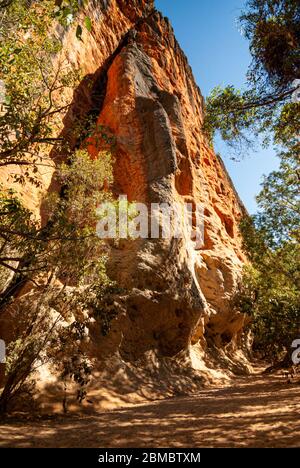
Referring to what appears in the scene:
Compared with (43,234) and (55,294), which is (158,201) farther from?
(43,234)

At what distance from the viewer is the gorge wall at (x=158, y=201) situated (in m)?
12.9

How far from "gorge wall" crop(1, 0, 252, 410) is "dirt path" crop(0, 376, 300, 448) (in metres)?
2.90

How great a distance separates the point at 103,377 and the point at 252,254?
407 inches

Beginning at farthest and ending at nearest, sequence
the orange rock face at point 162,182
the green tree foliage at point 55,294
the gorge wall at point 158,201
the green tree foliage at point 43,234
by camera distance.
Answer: the orange rock face at point 162,182, the gorge wall at point 158,201, the green tree foliage at point 55,294, the green tree foliage at point 43,234

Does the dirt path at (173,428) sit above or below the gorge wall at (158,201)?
below

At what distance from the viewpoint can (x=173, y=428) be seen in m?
6.16

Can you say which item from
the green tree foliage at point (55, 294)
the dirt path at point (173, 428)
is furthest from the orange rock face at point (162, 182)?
the dirt path at point (173, 428)

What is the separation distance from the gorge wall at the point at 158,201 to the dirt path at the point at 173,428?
2897 millimetres

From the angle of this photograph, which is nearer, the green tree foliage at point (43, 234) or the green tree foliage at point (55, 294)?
the green tree foliage at point (43, 234)

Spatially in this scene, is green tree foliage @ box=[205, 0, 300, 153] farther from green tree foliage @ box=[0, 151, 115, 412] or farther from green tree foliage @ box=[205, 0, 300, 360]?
green tree foliage @ box=[0, 151, 115, 412]

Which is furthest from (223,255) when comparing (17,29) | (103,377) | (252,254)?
(17,29)

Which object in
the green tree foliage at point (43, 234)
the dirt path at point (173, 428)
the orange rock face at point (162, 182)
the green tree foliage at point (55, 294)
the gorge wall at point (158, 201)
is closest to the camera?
the dirt path at point (173, 428)

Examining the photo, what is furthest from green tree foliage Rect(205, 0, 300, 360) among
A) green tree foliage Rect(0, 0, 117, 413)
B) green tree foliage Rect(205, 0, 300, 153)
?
green tree foliage Rect(0, 0, 117, 413)

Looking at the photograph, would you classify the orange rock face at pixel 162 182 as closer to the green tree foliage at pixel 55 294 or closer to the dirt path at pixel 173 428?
the green tree foliage at pixel 55 294
